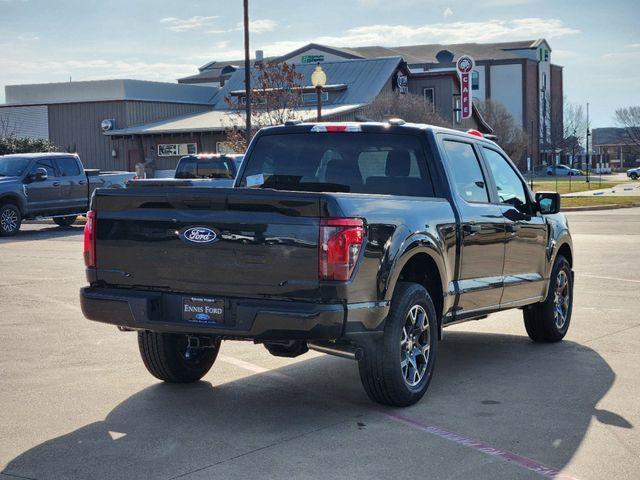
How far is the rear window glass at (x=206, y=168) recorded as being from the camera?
77.4ft

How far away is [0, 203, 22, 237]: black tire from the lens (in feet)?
82.5

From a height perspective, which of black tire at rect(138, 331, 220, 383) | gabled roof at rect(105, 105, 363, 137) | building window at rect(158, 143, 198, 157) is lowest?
black tire at rect(138, 331, 220, 383)

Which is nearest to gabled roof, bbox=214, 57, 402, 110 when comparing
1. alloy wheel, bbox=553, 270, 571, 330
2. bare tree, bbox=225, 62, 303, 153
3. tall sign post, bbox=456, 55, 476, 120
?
tall sign post, bbox=456, 55, 476, 120

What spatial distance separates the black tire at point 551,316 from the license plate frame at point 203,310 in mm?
4065

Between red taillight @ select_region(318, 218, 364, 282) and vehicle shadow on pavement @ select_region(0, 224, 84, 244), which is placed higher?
red taillight @ select_region(318, 218, 364, 282)

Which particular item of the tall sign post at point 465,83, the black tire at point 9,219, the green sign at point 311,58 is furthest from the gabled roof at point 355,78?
the black tire at point 9,219

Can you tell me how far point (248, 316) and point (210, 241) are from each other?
0.54 meters

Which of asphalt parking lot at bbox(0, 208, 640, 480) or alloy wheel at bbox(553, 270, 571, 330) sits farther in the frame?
alloy wheel at bbox(553, 270, 571, 330)

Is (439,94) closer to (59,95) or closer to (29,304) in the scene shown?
(59,95)

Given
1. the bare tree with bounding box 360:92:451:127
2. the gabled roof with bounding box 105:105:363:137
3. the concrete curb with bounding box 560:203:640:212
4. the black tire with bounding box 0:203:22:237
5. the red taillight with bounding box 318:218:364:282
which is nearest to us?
the red taillight with bounding box 318:218:364:282

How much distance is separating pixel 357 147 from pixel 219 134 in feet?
157

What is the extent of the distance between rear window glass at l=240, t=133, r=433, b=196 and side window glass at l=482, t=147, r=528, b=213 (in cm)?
113

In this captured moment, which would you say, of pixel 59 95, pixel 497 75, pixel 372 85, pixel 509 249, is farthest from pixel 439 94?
pixel 509 249

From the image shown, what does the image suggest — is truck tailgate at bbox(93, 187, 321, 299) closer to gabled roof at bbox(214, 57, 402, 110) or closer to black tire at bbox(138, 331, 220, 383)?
black tire at bbox(138, 331, 220, 383)
